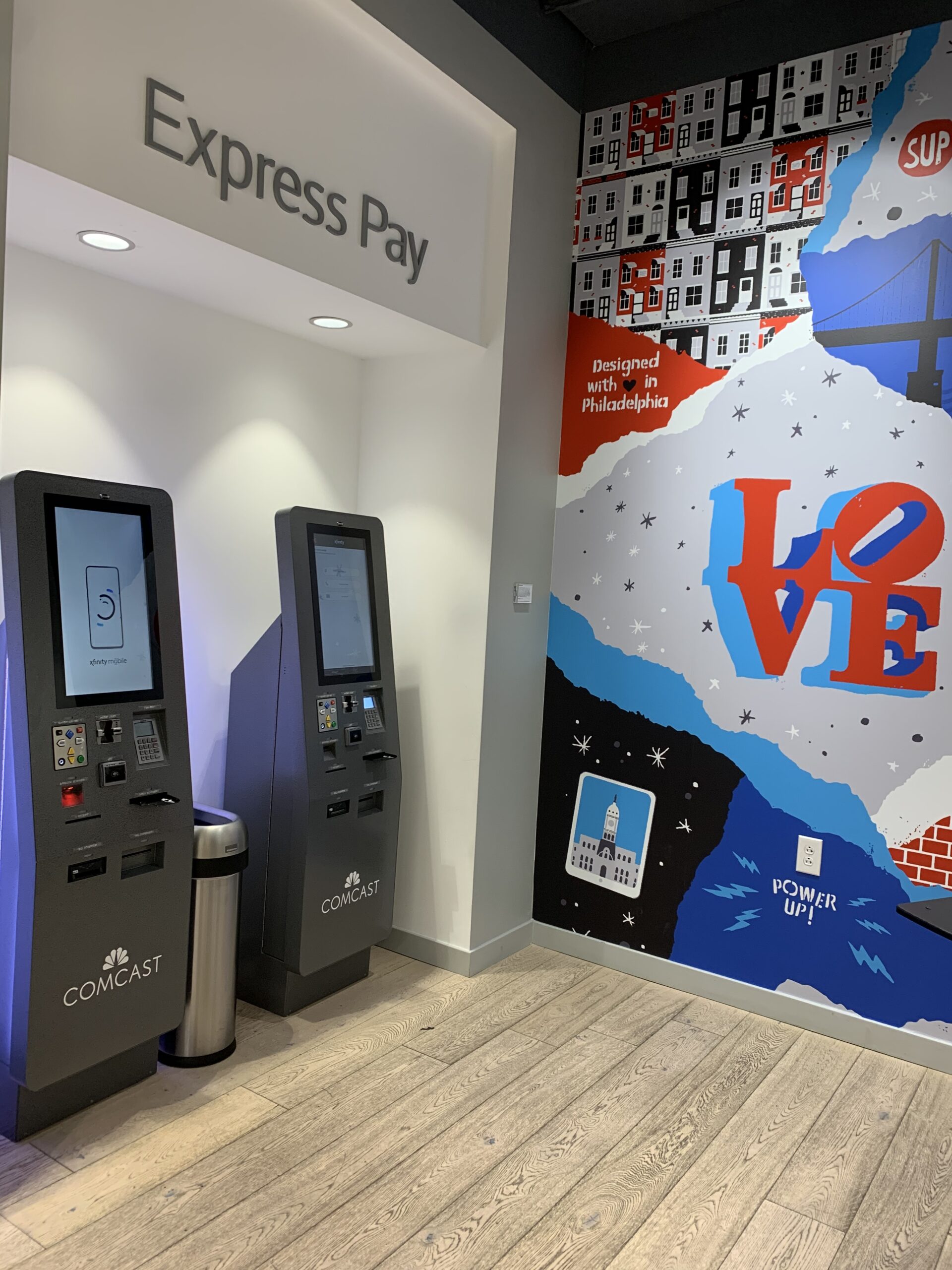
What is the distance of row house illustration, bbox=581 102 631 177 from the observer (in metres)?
3.63

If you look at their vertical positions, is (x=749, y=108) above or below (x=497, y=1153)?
above

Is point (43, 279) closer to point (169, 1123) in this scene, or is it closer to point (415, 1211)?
point (169, 1123)

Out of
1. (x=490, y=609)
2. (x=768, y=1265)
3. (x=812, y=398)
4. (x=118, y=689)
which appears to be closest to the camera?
(x=768, y=1265)

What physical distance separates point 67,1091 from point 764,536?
8.88 ft

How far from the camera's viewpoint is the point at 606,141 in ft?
12.1

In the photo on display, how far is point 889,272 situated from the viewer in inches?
122

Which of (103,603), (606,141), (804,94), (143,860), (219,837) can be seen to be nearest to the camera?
(103,603)

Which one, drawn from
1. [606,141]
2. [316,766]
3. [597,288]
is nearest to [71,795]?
[316,766]

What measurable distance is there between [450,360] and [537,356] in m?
0.34

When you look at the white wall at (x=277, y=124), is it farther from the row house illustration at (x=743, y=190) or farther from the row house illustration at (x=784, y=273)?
the row house illustration at (x=784, y=273)

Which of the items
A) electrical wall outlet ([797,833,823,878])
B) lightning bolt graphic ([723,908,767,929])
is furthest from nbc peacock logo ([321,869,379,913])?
electrical wall outlet ([797,833,823,878])

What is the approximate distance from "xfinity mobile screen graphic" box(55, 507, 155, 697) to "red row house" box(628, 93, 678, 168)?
236cm

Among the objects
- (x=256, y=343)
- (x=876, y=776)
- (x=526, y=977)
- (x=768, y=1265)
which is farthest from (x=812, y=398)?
(x=768, y=1265)

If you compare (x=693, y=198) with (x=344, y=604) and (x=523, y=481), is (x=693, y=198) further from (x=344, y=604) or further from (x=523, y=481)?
(x=344, y=604)
